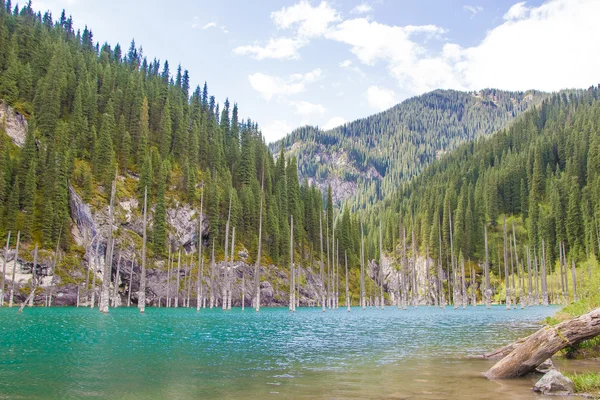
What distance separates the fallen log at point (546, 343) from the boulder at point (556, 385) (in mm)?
2125

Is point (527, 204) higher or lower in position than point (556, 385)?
higher

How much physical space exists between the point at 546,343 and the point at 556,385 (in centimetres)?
250

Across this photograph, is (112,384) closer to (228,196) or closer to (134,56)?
(228,196)

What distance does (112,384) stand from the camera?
13961mm

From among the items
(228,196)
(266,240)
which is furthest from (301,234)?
(228,196)

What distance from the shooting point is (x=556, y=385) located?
1218 cm

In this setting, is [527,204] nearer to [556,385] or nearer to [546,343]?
[546,343]

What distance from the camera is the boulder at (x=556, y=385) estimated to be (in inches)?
475

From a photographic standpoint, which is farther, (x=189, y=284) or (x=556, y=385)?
(x=189, y=284)

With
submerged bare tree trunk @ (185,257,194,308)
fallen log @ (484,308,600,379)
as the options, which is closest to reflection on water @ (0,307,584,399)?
fallen log @ (484,308,600,379)

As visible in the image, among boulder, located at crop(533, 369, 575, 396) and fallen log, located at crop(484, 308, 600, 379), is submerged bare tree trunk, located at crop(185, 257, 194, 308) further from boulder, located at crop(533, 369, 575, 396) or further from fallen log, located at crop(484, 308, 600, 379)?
boulder, located at crop(533, 369, 575, 396)

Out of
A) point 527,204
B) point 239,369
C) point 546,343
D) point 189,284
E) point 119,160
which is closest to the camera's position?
point 546,343

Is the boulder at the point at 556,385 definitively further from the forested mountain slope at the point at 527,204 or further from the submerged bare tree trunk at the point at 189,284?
the forested mountain slope at the point at 527,204

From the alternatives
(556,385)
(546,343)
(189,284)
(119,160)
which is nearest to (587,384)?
(556,385)
